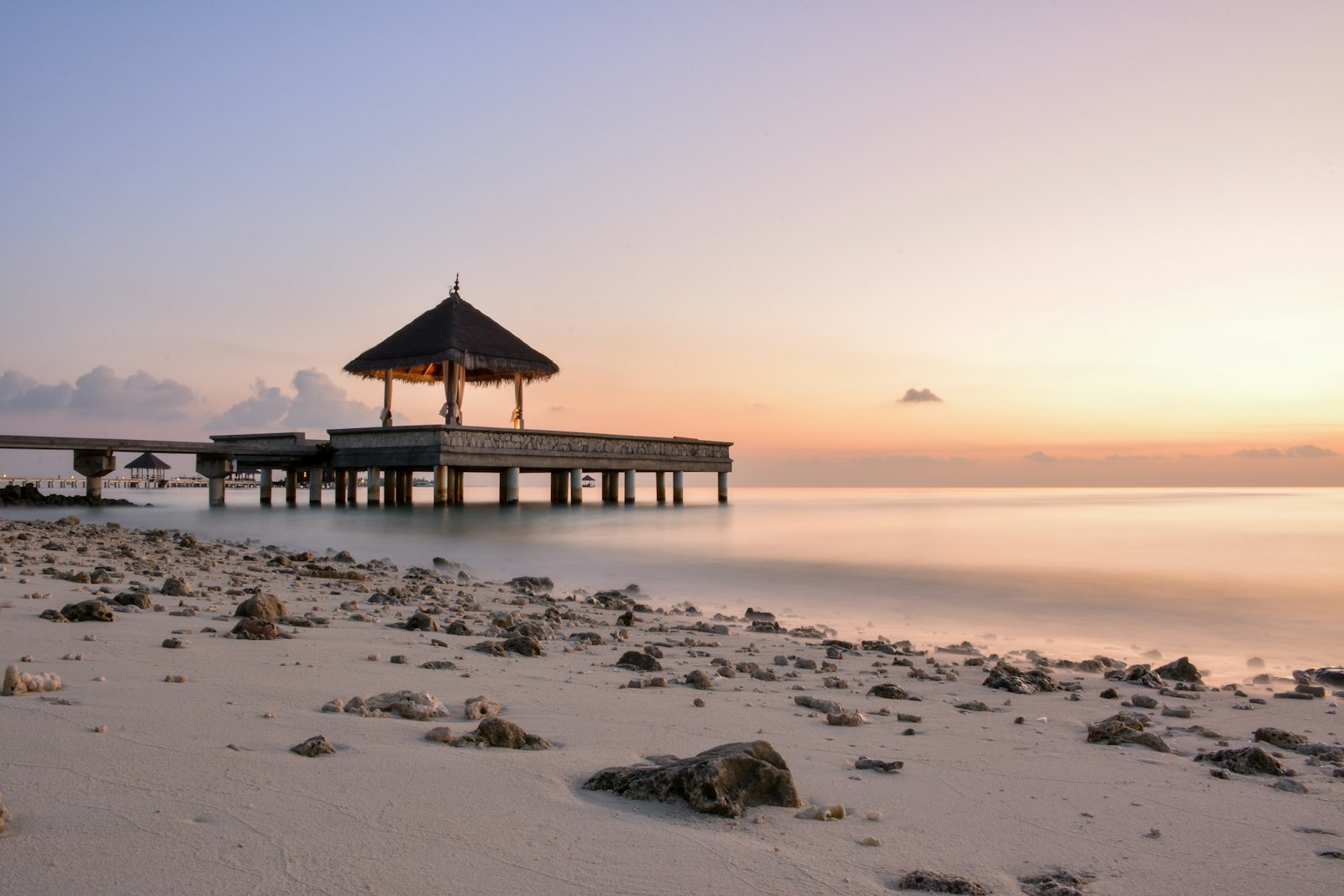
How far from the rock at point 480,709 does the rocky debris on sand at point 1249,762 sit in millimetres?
2899

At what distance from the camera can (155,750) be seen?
292cm

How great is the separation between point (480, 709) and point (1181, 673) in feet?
16.0

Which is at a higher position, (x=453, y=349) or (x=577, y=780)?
(x=453, y=349)

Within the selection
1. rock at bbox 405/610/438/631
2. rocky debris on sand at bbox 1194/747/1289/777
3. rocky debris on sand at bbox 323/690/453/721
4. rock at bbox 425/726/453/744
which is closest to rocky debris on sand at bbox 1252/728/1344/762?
rocky debris on sand at bbox 1194/747/1289/777

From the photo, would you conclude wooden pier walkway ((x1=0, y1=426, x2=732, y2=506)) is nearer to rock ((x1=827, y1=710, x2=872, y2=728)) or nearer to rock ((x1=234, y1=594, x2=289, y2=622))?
rock ((x1=234, y1=594, x2=289, y2=622))

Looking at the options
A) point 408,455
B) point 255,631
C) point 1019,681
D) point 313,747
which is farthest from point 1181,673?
point 408,455

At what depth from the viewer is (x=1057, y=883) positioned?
90.7 inches

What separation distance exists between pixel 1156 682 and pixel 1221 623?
5090mm

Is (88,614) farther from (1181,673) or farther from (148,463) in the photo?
(148,463)

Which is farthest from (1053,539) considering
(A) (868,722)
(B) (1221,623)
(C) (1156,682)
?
(A) (868,722)

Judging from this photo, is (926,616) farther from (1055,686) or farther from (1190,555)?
(1190,555)

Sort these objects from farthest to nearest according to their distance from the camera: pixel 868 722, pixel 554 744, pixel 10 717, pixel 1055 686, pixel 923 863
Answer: pixel 1055 686 → pixel 868 722 → pixel 554 744 → pixel 10 717 → pixel 923 863

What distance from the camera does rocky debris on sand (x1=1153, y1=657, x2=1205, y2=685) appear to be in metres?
6.13

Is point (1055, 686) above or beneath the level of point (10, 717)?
beneath
